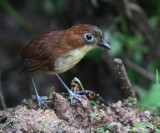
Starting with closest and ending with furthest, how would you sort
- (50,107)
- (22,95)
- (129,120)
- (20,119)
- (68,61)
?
(20,119) → (129,120) → (50,107) → (68,61) → (22,95)

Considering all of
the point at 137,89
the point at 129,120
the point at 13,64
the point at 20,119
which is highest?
the point at 13,64

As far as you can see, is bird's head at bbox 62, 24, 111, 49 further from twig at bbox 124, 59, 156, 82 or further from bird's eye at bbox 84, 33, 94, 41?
twig at bbox 124, 59, 156, 82

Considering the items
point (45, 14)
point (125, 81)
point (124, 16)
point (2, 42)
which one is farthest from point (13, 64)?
point (125, 81)

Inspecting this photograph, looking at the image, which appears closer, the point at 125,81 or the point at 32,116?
the point at 32,116

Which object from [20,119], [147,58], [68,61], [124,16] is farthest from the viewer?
[147,58]

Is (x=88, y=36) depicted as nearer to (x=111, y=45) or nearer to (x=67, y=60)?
(x=67, y=60)

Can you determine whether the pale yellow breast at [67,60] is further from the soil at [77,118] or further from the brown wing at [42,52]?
the soil at [77,118]

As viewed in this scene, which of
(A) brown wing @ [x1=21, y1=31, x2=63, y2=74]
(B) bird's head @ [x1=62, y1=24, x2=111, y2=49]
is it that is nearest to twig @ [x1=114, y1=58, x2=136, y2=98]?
(B) bird's head @ [x1=62, y1=24, x2=111, y2=49]

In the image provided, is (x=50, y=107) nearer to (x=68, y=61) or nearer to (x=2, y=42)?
(x=68, y=61)
